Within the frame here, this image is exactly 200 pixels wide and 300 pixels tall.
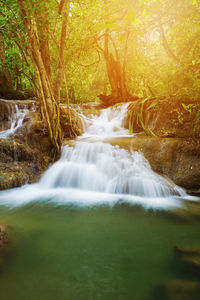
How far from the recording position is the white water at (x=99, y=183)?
4.07 m

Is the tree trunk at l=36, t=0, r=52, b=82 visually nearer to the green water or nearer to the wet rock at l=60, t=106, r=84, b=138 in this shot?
the wet rock at l=60, t=106, r=84, b=138

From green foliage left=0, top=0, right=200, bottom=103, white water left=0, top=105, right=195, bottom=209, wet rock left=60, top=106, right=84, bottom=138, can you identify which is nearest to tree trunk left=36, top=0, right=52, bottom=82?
green foliage left=0, top=0, right=200, bottom=103

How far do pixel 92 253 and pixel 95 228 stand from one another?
→ 0.61 m

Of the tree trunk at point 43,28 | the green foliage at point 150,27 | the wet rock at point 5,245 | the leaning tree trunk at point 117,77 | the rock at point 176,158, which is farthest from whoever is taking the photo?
the leaning tree trunk at point 117,77

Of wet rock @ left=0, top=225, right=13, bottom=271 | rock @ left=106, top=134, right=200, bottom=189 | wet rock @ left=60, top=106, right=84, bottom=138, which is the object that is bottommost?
wet rock @ left=0, top=225, right=13, bottom=271

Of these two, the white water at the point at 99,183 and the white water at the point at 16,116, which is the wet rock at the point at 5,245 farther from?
the white water at the point at 16,116

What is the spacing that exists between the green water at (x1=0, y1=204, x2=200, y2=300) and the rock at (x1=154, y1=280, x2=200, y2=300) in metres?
0.08

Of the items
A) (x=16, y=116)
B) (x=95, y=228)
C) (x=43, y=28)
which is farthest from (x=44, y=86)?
(x=95, y=228)

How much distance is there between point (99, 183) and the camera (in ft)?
15.7

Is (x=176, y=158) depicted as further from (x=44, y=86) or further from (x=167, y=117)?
(x=44, y=86)

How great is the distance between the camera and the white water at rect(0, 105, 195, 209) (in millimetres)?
4066

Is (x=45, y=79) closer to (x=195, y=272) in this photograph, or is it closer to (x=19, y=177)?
(x=19, y=177)

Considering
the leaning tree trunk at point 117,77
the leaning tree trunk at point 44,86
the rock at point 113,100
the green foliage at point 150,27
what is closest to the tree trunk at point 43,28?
the green foliage at point 150,27

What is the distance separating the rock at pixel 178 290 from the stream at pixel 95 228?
3.2 inches
